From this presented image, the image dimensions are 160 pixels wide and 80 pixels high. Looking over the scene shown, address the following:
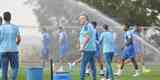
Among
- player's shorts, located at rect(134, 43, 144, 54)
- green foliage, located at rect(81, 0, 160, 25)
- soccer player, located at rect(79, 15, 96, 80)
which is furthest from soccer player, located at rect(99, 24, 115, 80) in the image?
green foliage, located at rect(81, 0, 160, 25)

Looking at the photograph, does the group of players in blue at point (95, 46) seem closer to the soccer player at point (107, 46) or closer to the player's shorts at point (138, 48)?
the soccer player at point (107, 46)

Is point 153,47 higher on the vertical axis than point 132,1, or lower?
lower

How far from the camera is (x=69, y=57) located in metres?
30.4

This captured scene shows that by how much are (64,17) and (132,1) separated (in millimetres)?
4235

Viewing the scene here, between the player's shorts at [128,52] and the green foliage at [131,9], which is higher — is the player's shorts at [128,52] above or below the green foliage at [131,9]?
below

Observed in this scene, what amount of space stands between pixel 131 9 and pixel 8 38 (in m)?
24.7

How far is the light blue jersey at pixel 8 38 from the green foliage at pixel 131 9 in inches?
928

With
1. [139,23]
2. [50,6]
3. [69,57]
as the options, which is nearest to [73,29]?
[69,57]

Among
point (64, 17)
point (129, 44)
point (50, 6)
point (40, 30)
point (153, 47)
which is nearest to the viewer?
point (129, 44)

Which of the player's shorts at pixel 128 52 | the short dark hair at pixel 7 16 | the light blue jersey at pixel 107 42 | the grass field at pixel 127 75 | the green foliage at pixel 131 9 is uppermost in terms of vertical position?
the green foliage at pixel 131 9

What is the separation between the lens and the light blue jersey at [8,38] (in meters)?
17.5

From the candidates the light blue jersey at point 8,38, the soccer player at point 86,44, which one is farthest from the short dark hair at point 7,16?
the soccer player at point 86,44

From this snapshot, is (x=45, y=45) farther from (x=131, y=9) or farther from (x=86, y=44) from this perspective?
(x=131, y=9)

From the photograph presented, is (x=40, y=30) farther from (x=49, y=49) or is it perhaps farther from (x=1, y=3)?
(x=1, y=3)
